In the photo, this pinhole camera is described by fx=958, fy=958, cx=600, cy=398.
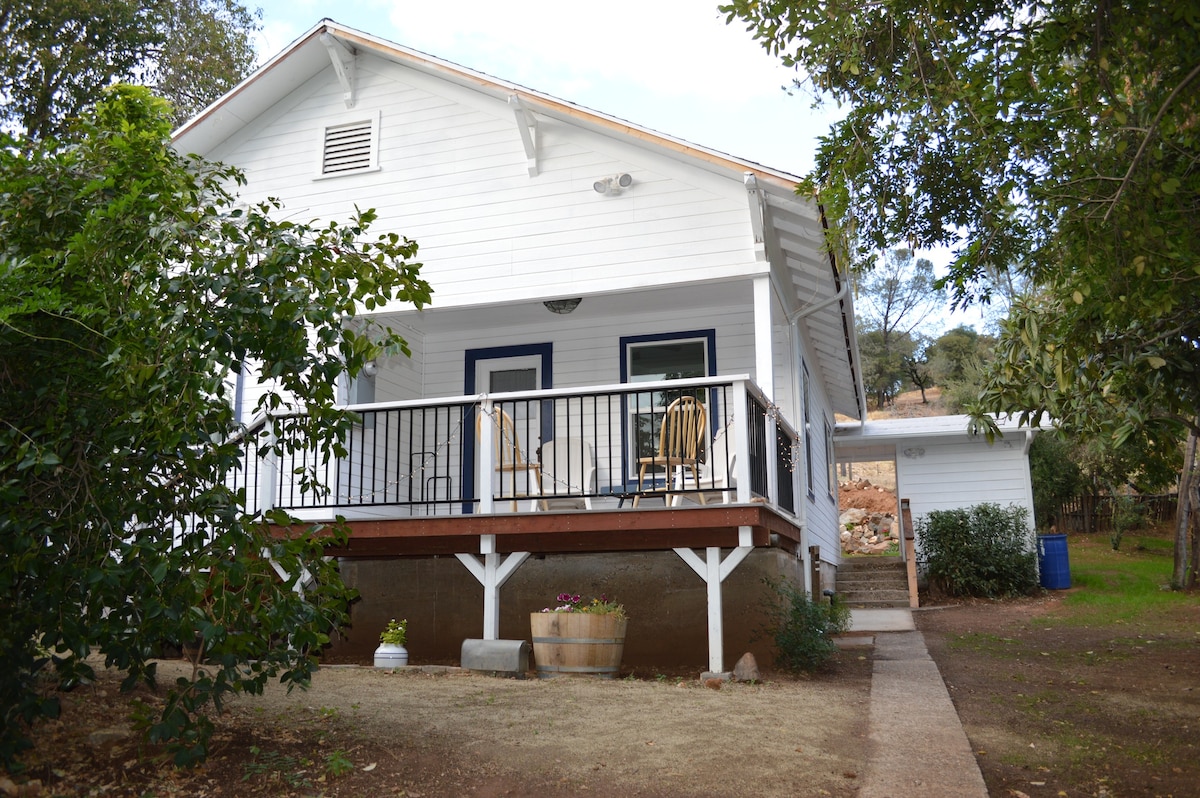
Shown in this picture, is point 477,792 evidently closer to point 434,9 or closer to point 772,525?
point 772,525

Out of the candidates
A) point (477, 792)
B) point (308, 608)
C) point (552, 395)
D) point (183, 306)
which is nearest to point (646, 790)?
point (477, 792)

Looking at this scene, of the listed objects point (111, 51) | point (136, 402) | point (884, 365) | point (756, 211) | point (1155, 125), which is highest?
point (111, 51)

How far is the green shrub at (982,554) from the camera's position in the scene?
605 inches

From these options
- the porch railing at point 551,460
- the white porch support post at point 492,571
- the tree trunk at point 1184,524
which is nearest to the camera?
the porch railing at point 551,460

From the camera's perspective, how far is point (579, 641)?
7.50 meters

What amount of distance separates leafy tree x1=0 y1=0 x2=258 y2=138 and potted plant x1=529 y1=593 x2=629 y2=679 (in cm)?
1678

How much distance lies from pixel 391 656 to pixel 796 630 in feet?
11.2

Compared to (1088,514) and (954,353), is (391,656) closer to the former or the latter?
(1088,514)

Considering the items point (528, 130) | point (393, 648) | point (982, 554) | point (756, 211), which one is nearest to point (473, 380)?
point (528, 130)

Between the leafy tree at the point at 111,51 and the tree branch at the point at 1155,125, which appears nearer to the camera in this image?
the tree branch at the point at 1155,125

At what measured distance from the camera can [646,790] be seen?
4078mm

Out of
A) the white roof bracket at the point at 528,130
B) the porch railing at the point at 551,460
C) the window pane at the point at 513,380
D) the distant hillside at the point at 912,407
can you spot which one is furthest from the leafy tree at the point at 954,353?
the white roof bracket at the point at 528,130

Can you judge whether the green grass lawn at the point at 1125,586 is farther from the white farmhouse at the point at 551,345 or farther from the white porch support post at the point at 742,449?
the white porch support post at the point at 742,449

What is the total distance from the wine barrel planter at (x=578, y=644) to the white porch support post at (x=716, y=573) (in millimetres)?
760
